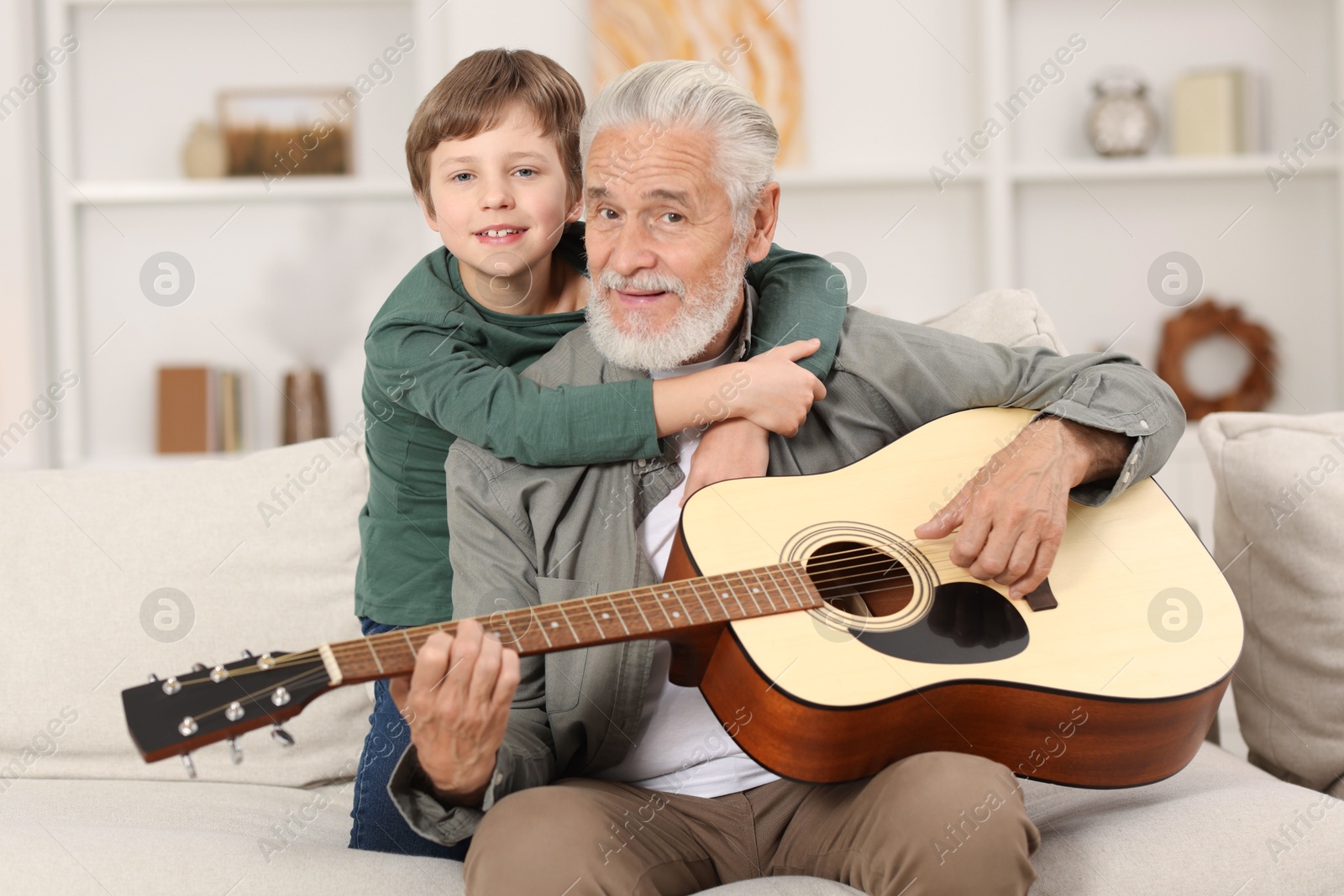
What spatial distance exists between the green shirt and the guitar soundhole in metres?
0.28

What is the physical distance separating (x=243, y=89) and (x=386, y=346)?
2.36 meters

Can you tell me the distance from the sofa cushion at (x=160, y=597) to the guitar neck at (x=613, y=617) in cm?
80

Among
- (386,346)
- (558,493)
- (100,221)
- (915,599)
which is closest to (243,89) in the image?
(100,221)

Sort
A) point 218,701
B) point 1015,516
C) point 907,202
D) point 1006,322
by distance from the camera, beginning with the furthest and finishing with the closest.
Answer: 1. point 907,202
2. point 1006,322
3. point 1015,516
4. point 218,701

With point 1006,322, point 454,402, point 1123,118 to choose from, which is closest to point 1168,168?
point 1123,118

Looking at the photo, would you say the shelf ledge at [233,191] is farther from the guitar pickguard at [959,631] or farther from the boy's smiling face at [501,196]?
the guitar pickguard at [959,631]

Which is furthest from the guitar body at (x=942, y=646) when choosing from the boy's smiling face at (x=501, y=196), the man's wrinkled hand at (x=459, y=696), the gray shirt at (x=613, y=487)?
the boy's smiling face at (x=501, y=196)

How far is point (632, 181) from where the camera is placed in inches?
57.5

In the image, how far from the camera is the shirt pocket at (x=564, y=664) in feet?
4.40

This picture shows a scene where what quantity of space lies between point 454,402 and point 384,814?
56 cm

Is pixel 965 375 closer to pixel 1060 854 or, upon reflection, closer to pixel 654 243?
pixel 654 243

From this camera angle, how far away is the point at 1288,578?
1.67m

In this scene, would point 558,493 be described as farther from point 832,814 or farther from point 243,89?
point 243,89

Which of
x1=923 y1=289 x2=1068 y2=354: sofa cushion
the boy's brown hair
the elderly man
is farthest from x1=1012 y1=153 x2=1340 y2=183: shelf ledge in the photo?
the boy's brown hair
